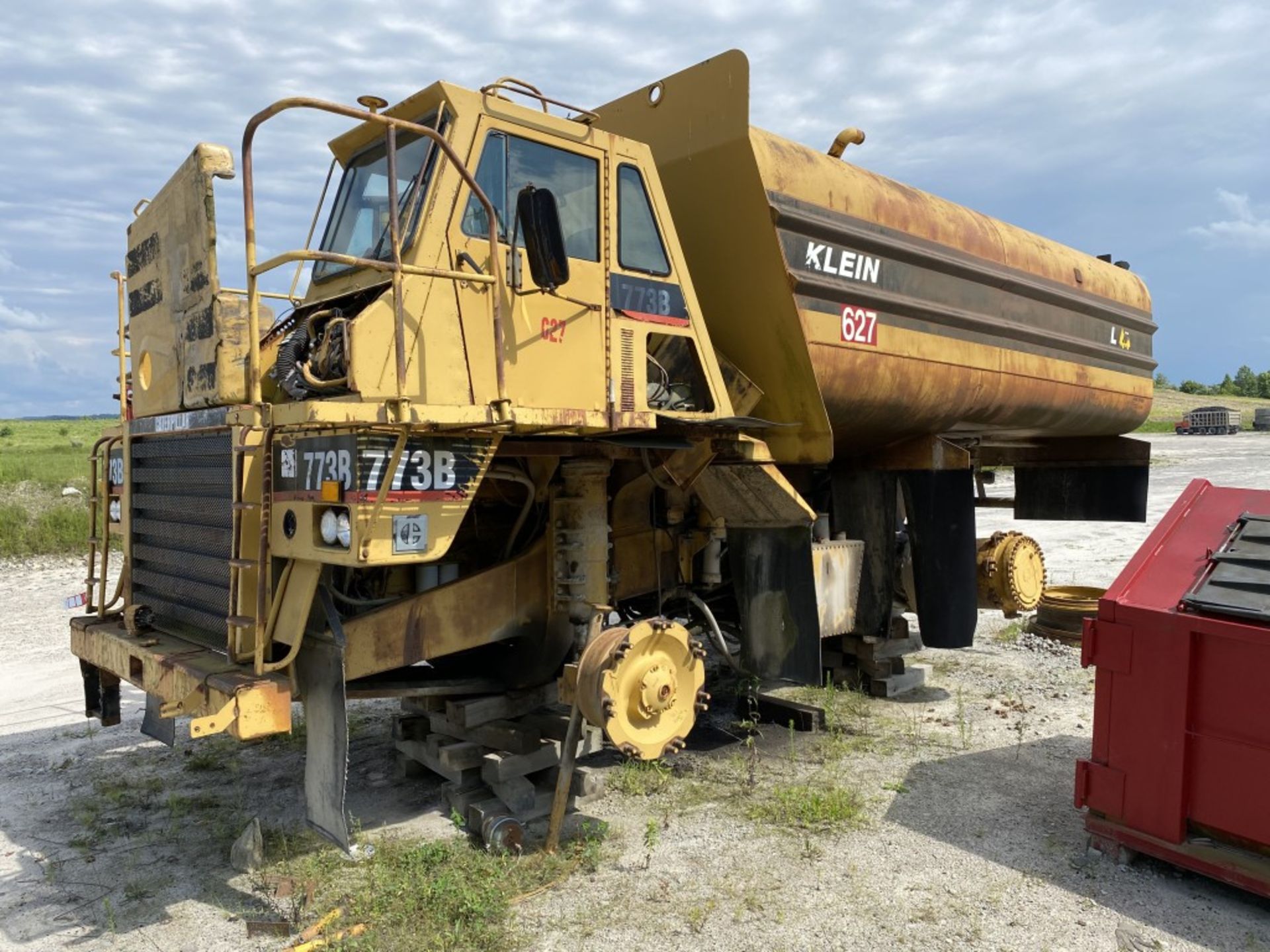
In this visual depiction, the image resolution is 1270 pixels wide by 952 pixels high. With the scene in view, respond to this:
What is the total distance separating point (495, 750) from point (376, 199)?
9.46ft

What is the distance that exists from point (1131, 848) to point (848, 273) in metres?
3.18

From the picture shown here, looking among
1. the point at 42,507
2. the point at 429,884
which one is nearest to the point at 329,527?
the point at 429,884

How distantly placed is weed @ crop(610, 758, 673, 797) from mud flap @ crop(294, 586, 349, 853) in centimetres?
173

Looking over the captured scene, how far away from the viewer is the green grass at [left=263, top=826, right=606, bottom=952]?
3.46m

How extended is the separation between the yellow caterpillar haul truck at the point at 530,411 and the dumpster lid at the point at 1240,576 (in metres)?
1.94

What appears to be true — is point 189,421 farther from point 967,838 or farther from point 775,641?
point 967,838

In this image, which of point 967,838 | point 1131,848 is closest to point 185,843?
point 967,838

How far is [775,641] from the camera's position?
18.2 ft

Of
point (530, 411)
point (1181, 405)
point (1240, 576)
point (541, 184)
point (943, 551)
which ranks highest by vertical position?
point (1181, 405)

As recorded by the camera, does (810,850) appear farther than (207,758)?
No

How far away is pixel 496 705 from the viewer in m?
4.95

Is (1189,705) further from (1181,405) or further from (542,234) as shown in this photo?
(1181,405)

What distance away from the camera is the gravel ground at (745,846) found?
11.7ft

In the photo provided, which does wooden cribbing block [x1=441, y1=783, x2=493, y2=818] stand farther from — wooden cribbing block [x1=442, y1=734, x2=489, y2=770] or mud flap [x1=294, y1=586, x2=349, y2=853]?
mud flap [x1=294, y1=586, x2=349, y2=853]
